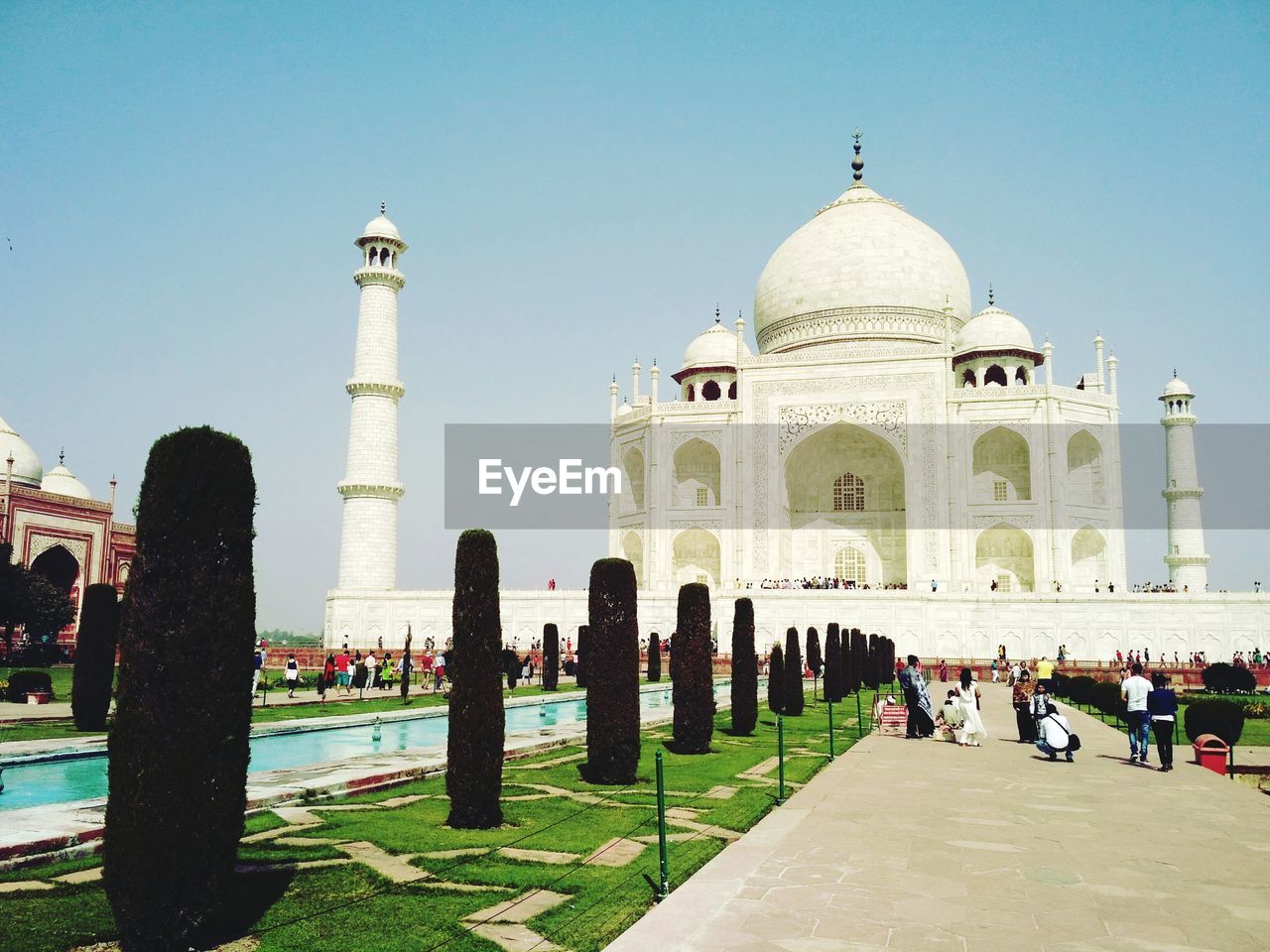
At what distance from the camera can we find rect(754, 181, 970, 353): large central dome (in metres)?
38.0

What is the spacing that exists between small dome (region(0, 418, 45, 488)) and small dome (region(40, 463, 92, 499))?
3.51ft

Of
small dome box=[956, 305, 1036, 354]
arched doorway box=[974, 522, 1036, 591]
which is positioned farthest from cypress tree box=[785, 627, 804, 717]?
small dome box=[956, 305, 1036, 354]

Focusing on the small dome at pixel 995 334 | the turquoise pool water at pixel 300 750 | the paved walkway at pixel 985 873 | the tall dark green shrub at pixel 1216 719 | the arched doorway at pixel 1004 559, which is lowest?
the turquoise pool water at pixel 300 750

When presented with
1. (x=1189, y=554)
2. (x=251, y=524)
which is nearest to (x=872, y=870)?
(x=251, y=524)

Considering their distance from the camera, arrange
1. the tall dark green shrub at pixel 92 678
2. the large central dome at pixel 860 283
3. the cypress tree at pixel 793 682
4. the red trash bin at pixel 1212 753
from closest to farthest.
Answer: the red trash bin at pixel 1212 753, the tall dark green shrub at pixel 92 678, the cypress tree at pixel 793 682, the large central dome at pixel 860 283

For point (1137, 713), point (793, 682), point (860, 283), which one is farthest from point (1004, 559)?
point (1137, 713)

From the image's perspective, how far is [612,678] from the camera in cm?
899

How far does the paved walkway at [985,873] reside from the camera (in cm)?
446

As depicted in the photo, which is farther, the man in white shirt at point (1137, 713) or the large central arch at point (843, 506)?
the large central arch at point (843, 506)

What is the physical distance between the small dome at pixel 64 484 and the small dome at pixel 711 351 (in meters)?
24.9

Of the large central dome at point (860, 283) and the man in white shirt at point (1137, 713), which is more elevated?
the large central dome at point (860, 283)

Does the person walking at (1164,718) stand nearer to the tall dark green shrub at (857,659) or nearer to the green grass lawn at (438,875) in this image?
the green grass lawn at (438,875)

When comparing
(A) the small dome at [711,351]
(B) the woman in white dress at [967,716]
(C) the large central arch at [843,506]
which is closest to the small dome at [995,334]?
(C) the large central arch at [843,506]

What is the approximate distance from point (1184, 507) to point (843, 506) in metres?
12.5
